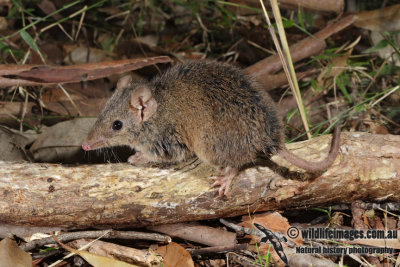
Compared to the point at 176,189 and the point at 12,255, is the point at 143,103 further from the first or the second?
the point at 12,255

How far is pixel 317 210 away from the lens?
419 centimetres

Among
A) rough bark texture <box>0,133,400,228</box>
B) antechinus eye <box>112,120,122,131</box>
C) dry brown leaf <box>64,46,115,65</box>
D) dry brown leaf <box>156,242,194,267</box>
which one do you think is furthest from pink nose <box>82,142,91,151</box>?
dry brown leaf <box>64,46,115,65</box>

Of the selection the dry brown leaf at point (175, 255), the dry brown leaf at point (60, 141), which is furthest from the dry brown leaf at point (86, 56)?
the dry brown leaf at point (175, 255)

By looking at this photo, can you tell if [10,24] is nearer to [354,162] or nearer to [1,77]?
[1,77]

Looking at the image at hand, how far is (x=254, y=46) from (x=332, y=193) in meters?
2.69

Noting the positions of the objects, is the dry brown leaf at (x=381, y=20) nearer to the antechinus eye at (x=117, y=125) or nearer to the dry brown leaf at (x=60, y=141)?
the antechinus eye at (x=117, y=125)

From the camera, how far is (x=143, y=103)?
163 inches

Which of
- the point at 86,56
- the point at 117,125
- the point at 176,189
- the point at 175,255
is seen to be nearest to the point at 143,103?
the point at 117,125

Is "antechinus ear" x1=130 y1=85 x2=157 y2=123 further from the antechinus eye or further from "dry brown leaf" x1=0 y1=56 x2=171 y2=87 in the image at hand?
"dry brown leaf" x1=0 y1=56 x2=171 y2=87

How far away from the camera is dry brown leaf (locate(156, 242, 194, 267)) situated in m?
3.55

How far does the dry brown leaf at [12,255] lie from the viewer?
3.39m

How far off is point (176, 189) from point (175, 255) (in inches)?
21.1

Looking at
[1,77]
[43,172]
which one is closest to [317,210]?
[43,172]

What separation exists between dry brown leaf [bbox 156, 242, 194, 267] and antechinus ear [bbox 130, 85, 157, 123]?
1243 mm
